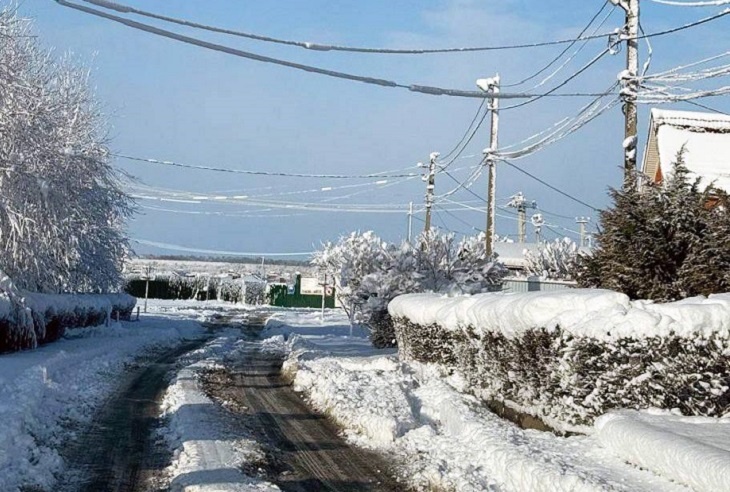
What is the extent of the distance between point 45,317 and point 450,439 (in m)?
17.7

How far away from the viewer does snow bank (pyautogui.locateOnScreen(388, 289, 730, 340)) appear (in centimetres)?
923

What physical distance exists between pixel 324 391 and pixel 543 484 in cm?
783

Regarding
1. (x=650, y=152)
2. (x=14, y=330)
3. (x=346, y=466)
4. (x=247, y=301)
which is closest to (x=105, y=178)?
(x=14, y=330)

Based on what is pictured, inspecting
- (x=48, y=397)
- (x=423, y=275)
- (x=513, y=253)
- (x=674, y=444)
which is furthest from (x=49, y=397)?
(x=513, y=253)

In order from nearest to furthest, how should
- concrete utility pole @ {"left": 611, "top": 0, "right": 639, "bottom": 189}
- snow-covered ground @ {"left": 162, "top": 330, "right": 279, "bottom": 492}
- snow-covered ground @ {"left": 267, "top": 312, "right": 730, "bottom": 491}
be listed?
snow-covered ground @ {"left": 267, "top": 312, "right": 730, "bottom": 491} < snow-covered ground @ {"left": 162, "top": 330, "right": 279, "bottom": 492} < concrete utility pole @ {"left": 611, "top": 0, "right": 639, "bottom": 189}

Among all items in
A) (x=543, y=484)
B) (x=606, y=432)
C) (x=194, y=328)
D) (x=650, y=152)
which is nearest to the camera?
(x=543, y=484)

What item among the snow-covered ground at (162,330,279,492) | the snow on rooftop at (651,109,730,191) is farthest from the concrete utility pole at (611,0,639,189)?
the snow on rooftop at (651,109,730,191)

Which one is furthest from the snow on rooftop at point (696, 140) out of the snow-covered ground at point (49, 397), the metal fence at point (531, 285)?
the snow-covered ground at point (49, 397)

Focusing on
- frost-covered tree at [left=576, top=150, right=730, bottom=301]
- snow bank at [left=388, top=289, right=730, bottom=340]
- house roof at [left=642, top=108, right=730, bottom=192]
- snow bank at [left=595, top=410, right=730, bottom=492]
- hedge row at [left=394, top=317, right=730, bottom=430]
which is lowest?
snow bank at [left=595, top=410, right=730, bottom=492]

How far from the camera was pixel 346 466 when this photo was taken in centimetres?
1035

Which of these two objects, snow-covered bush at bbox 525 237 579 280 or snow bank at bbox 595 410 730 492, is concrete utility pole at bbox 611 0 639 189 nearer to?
snow bank at bbox 595 410 730 492

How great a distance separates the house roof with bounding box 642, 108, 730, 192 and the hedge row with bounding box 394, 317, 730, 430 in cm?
1569

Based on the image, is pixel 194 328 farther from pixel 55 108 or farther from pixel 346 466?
pixel 346 466

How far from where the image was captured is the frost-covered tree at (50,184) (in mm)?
25250
